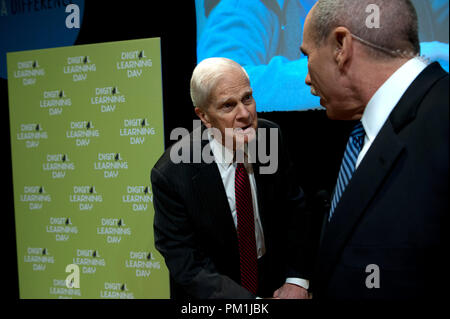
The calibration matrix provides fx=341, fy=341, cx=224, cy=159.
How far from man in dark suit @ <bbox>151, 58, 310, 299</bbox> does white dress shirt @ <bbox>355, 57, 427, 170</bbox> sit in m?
0.57

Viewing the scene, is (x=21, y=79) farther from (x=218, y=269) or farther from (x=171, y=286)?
(x=218, y=269)

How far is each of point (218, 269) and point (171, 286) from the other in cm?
92

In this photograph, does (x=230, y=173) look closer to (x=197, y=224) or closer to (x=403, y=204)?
(x=197, y=224)

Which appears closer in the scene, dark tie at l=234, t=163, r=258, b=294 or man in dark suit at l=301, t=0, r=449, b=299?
man in dark suit at l=301, t=0, r=449, b=299

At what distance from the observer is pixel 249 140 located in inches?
57.6

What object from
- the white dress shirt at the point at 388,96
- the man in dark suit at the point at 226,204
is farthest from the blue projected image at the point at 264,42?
the white dress shirt at the point at 388,96

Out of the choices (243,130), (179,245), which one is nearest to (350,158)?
(243,130)

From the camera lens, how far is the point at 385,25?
0.93 meters

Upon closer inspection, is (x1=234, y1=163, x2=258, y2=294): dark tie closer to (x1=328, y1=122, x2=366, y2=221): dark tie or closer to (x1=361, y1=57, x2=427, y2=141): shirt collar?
(x1=328, y1=122, x2=366, y2=221): dark tie

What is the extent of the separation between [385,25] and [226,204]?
910mm

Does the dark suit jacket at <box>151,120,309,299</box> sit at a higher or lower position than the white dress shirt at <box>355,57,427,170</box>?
lower

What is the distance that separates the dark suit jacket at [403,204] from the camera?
0.85m

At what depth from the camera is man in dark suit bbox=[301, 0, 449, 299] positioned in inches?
33.6

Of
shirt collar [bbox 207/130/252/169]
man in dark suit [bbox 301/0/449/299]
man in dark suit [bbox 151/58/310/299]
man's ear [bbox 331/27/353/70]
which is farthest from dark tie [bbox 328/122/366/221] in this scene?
shirt collar [bbox 207/130/252/169]
